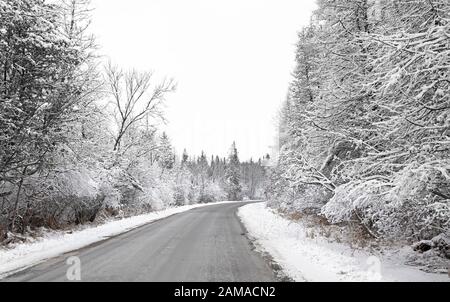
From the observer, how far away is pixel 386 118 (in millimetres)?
10422

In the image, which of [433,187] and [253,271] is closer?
[433,187]

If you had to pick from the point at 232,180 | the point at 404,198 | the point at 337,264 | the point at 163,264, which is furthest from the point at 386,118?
the point at 232,180

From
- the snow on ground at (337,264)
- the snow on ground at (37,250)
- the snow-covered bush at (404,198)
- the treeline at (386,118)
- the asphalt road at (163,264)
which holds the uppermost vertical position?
the treeline at (386,118)

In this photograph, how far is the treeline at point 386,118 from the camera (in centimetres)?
652

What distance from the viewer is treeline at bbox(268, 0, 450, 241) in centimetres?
652

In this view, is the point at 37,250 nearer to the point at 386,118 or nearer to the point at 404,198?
the point at 404,198

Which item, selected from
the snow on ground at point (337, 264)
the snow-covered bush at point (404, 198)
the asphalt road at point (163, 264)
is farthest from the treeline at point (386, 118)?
the asphalt road at point (163, 264)

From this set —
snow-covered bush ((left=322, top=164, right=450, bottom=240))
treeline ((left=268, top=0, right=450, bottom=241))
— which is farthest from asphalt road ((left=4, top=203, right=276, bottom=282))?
treeline ((left=268, top=0, right=450, bottom=241))

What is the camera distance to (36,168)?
13562 mm

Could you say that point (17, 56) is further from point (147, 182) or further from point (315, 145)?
point (147, 182)

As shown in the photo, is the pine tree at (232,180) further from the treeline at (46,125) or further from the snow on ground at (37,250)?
the snow on ground at (37,250)

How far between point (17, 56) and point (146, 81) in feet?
61.6

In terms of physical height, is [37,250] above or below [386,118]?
Result: below
